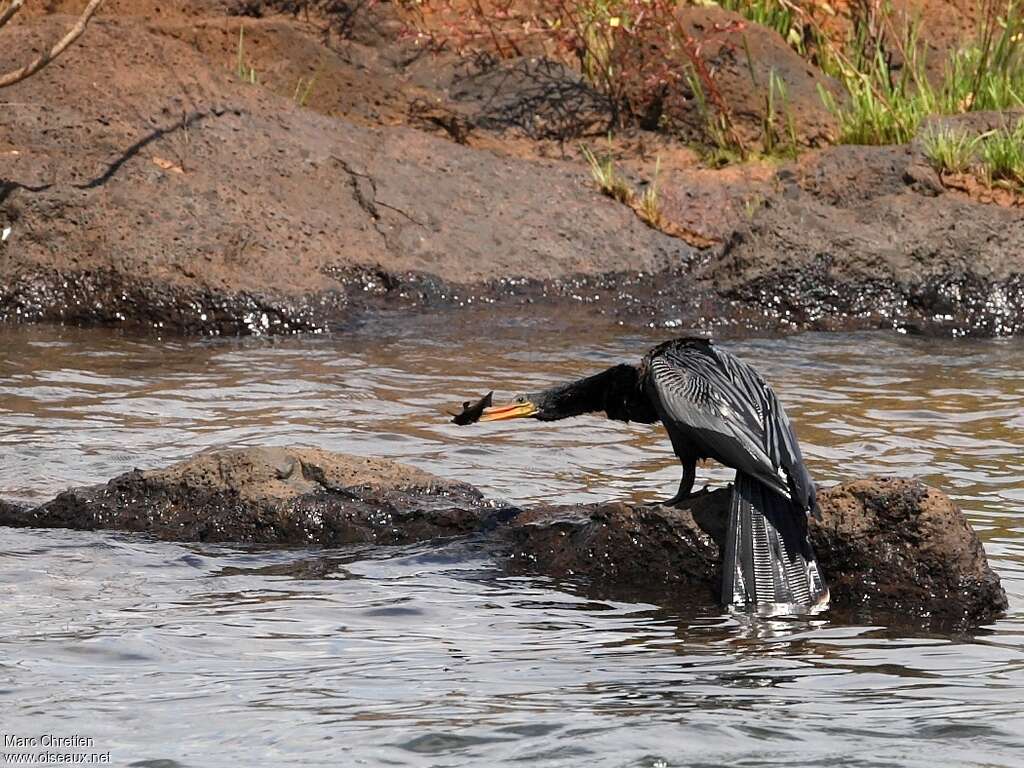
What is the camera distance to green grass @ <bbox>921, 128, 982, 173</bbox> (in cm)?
1088

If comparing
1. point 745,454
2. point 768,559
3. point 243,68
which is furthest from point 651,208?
point 768,559

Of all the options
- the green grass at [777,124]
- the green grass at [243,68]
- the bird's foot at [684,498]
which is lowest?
A: the bird's foot at [684,498]

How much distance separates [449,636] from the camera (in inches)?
181

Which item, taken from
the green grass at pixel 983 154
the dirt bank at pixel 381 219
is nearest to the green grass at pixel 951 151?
the green grass at pixel 983 154

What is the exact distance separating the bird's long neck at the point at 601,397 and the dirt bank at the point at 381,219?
427 centimetres

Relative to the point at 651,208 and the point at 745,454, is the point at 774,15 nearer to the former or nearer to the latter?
the point at 651,208

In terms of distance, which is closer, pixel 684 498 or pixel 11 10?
pixel 684 498

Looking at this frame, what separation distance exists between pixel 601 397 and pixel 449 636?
1365 millimetres

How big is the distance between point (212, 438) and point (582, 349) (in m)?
2.70

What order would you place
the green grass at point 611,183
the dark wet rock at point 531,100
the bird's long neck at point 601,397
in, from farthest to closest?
the dark wet rock at point 531,100 → the green grass at point 611,183 → the bird's long neck at point 601,397

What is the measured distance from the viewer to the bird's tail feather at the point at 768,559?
473cm

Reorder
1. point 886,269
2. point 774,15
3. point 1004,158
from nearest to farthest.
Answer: point 886,269 < point 1004,158 < point 774,15

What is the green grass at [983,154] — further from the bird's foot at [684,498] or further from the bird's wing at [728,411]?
the bird's foot at [684,498]

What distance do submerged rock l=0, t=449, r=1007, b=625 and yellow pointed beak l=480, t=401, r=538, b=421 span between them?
27cm
